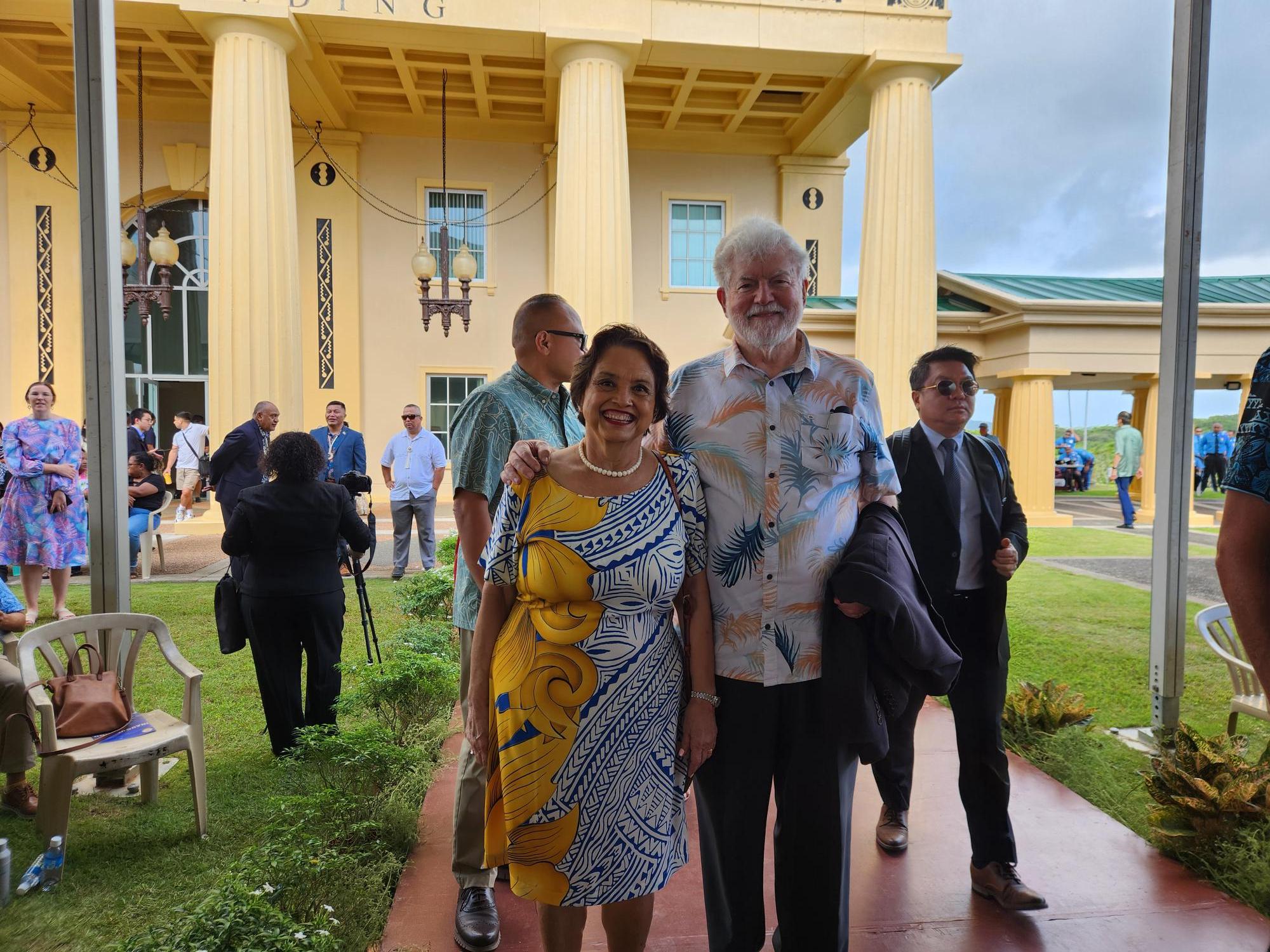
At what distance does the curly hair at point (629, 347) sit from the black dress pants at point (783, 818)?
77 cm

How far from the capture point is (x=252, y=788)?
4137 mm

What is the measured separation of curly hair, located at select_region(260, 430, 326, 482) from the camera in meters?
4.07

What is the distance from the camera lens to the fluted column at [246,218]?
11.8 meters

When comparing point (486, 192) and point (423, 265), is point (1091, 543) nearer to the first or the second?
point (423, 265)

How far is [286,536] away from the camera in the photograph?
4031 millimetres

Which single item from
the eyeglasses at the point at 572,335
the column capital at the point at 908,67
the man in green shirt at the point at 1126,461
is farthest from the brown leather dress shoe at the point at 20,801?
the man in green shirt at the point at 1126,461

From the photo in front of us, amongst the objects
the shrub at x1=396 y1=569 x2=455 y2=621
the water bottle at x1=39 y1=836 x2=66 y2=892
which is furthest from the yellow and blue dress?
the shrub at x1=396 y1=569 x2=455 y2=621

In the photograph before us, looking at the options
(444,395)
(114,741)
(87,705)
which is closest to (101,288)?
(87,705)

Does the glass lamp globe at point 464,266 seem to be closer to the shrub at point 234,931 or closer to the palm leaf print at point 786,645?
the shrub at point 234,931

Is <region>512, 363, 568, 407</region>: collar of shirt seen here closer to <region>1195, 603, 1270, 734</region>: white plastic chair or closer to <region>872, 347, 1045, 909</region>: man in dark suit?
<region>872, 347, 1045, 909</region>: man in dark suit

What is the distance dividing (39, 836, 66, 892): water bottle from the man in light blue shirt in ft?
21.3

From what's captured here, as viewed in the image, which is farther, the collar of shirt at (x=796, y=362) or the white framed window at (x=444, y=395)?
the white framed window at (x=444, y=395)

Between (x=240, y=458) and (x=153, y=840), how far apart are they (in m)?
4.76

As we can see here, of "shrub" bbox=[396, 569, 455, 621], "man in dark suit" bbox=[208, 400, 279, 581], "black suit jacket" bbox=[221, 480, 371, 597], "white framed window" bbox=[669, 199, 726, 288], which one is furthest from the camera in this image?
"white framed window" bbox=[669, 199, 726, 288]
